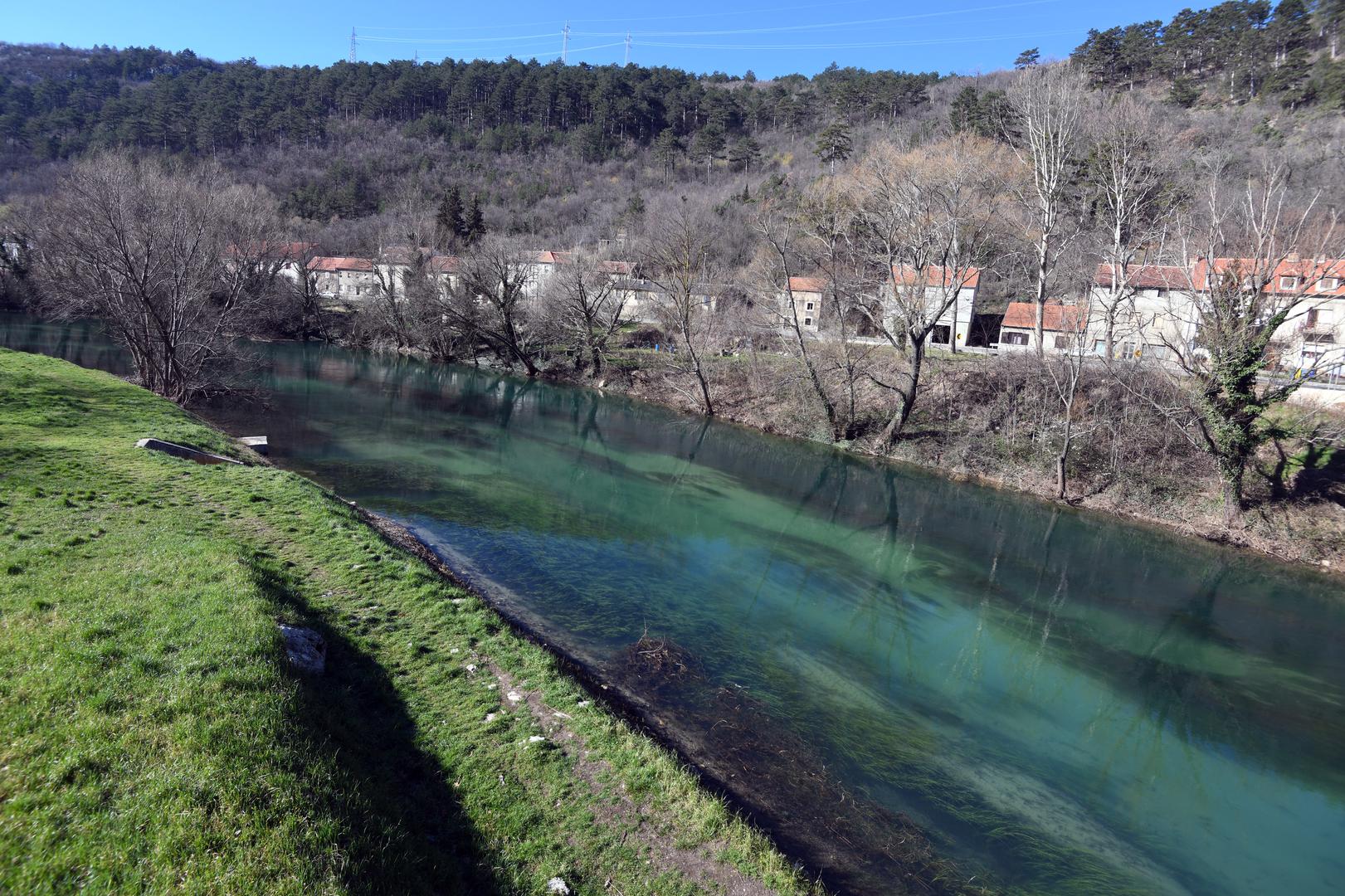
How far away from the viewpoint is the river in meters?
8.81

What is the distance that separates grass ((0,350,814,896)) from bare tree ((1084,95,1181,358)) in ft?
81.3

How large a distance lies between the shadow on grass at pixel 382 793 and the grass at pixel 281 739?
2 centimetres

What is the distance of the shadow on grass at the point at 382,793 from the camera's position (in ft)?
16.1

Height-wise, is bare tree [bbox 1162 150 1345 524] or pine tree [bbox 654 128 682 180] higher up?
pine tree [bbox 654 128 682 180]

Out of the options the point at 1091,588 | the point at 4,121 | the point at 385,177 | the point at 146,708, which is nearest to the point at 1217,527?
the point at 1091,588

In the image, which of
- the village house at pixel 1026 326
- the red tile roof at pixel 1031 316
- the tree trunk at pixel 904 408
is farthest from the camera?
the village house at pixel 1026 326

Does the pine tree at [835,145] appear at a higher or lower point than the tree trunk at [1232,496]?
higher

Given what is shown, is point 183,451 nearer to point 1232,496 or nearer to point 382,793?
point 382,793

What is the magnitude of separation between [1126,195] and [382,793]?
32.2 metres

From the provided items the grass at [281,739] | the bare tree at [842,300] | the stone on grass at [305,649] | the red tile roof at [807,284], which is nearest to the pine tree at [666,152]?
the red tile roof at [807,284]

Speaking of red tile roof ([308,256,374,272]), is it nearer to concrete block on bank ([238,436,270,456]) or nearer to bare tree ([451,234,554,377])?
bare tree ([451,234,554,377])

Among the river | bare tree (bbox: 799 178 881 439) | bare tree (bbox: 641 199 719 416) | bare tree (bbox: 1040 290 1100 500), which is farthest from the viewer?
bare tree (bbox: 641 199 719 416)

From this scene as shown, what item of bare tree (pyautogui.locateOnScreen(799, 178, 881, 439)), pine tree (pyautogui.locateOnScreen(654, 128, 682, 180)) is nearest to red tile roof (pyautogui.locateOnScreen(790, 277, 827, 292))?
bare tree (pyautogui.locateOnScreen(799, 178, 881, 439))

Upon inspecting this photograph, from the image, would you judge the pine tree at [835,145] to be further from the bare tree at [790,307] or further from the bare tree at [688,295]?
the bare tree at [790,307]
